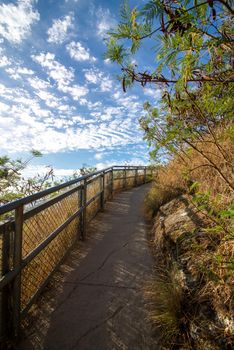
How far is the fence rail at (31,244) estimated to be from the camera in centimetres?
221

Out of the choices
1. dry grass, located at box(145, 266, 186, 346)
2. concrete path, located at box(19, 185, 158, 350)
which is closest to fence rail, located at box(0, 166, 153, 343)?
concrete path, located at box(19, 185, 158, 350)

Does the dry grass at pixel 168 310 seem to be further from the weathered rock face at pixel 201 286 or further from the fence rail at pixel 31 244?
the fence rail at pixel 31 244

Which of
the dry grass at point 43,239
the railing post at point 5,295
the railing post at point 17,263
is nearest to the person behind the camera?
the railing post at point 5,295

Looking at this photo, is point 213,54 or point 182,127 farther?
point 182,127

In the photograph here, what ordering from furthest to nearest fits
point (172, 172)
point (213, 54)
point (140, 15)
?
point (172, 172), point (213, 54), point (140, 15)

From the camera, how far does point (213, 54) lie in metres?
1.87

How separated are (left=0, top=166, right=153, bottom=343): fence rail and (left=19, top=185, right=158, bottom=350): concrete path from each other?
27 cm

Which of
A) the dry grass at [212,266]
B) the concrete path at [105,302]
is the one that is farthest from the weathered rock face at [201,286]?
the concrete path at [105,302]

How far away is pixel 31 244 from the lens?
3.03 meters

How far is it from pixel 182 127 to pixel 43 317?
233cm

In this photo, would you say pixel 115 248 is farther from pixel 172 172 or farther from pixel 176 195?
pixel 172 172

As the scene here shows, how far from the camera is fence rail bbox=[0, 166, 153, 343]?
2206 mm

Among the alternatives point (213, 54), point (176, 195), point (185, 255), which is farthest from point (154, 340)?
point (176, 195)

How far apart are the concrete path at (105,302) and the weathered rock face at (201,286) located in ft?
1.51
